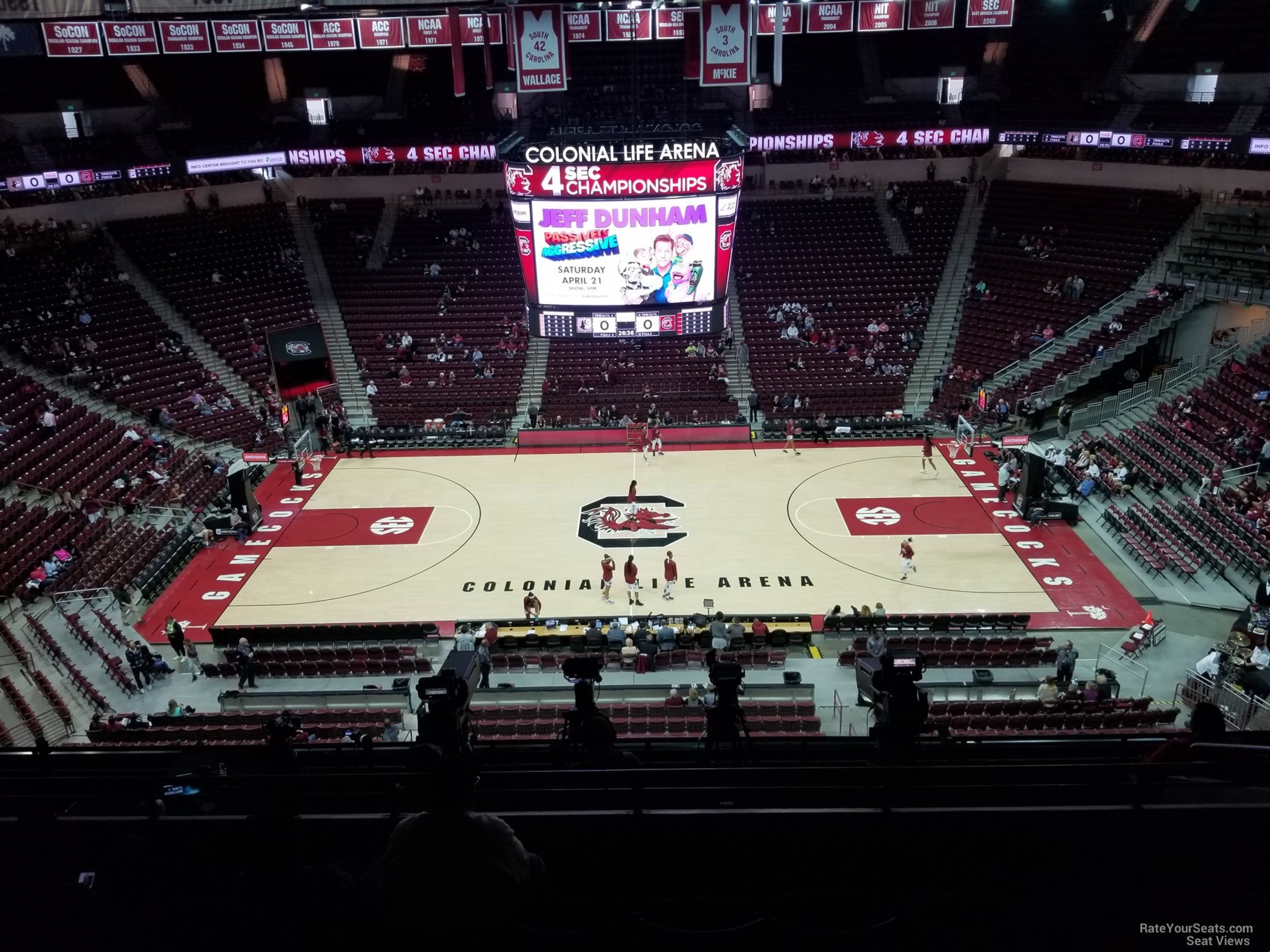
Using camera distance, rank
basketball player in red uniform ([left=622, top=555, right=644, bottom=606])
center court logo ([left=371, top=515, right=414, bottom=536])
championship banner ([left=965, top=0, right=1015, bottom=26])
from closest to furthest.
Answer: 1. basketball player in red uniform ([left=622, top=555, right=644, bottom=606])
2. center court logo ([left=371, top=515, right=414, bottom=536])
3. championship banner ([left=965, top=0, right=1015, bottom=26])

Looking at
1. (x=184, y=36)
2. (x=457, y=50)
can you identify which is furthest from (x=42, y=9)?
(x=457, y=50)

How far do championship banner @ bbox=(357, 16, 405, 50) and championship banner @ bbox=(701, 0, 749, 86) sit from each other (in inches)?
618

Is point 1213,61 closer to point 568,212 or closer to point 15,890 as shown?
point 568,212

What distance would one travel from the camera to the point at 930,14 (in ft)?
123

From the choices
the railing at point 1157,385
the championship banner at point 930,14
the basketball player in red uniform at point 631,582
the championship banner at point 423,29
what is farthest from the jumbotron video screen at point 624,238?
the championship banner at point 930,14

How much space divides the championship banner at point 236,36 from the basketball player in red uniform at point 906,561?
32.1 metres

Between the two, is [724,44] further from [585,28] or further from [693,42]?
[585,28]

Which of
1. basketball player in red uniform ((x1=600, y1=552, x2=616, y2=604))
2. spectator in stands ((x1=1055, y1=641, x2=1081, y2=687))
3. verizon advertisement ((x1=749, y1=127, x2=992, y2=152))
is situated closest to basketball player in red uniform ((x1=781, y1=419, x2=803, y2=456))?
basketball player in red uniform ((x1=600, y1=552, x2=616, y2=604))

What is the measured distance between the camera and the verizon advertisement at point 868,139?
41438mm

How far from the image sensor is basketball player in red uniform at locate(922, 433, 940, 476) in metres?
30.4

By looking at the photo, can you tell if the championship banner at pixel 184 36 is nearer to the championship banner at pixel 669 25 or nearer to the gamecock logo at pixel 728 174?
the championship banner at pixel 669 25

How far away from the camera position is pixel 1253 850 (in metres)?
4.34

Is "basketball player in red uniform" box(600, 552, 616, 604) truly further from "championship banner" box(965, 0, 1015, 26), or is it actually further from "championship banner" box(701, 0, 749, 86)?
"championship banner" box(965, 0, 1015, 26)

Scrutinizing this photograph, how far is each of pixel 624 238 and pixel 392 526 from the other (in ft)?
36.0
